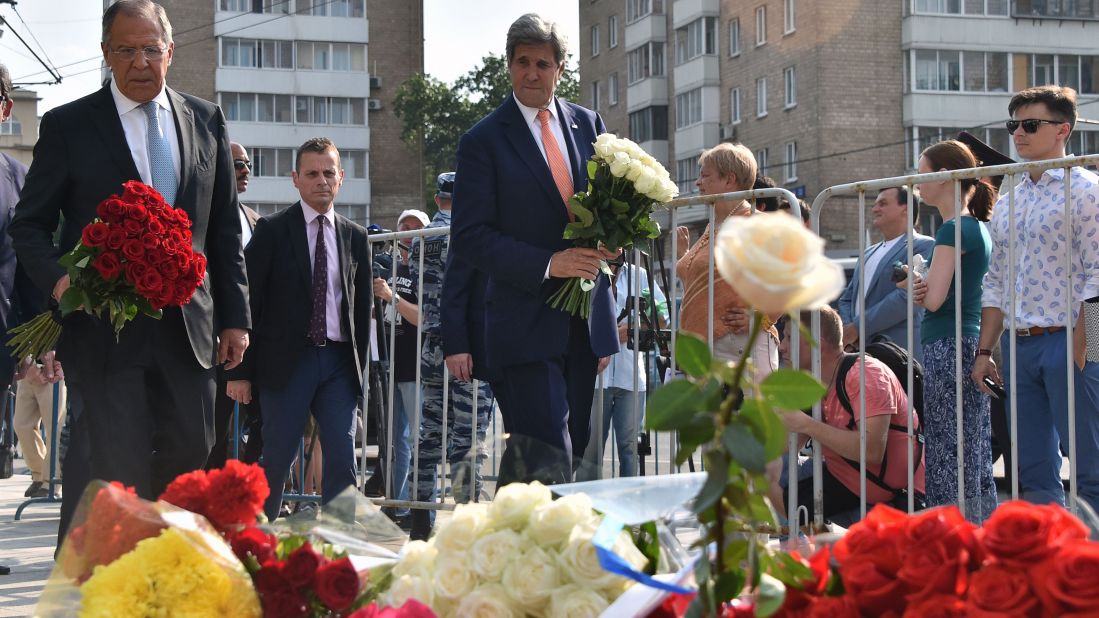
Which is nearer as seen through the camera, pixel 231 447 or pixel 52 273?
pixel 52 273

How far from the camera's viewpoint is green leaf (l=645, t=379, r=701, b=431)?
4.05 feet

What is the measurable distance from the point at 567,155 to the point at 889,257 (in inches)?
114

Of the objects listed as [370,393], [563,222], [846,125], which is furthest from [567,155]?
[846,125]

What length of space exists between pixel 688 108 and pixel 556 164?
5481cm

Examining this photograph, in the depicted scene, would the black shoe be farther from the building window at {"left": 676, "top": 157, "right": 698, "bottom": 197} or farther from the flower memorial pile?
the building window at {"left": 676, "top": 157, "right": 698, "bottom": 197}

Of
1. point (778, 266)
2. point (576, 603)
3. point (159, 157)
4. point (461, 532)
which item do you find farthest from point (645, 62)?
point (778, 266)

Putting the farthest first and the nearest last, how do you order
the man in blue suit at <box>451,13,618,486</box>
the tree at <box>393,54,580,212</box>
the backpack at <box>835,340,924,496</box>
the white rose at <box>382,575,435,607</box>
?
the tree at <box>393,54,580,212</box> → the backpack at <box>835,340,924,496</box> → the man in blue suit at <box>451,13,618,486</box> → the white rose at <box>382,575,435,607</box>

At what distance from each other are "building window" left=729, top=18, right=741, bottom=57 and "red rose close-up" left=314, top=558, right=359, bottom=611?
183ft

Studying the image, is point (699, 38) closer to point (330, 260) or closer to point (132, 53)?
point (330, 260)

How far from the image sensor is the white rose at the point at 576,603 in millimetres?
1476

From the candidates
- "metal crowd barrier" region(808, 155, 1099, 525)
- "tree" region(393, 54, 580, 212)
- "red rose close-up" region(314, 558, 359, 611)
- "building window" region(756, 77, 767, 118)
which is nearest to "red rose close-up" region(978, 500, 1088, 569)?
"red rose close-up" region(314, 558, 359, 611)

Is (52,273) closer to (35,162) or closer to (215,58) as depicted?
(35,162)

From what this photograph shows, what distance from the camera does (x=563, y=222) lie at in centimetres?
511

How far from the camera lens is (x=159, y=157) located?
4836mm
